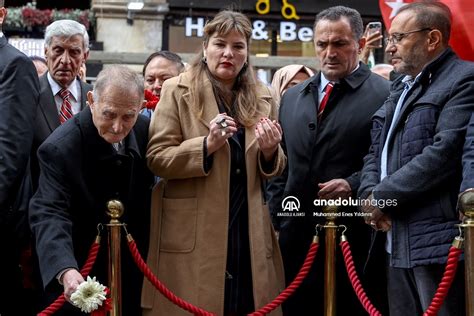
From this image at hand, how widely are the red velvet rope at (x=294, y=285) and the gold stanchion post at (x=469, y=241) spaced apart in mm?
1006

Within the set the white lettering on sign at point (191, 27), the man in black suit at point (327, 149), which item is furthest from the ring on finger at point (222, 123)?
the white lettering on sign at point (191, 27)

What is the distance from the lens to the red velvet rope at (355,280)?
175 inches

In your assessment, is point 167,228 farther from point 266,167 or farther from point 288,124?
point 288,124

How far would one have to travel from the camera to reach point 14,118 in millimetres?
4613

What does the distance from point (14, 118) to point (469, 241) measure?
2456 mm

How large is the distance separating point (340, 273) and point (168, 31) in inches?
537

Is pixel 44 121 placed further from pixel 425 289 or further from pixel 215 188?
pixel 425 289

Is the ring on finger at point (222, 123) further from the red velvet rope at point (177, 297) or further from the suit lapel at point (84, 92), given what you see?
the suit lapel at point (84, 92)

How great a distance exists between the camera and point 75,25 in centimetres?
566

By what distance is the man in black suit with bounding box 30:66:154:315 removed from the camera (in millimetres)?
4359

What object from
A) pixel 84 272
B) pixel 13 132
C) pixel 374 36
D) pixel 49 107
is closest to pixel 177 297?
pixel 84 272

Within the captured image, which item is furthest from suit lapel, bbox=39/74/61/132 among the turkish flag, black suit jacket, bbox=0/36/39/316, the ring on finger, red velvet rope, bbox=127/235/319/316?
the turkish flag

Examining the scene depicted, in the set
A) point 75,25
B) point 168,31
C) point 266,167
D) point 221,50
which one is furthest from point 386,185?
point 168,31

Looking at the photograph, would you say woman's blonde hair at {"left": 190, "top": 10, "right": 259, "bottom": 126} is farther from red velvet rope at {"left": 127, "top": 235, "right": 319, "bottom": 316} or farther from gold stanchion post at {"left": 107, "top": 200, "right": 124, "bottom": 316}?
red velvet rope at {"left": 127, "top": 235, "right": 319, "bottom": 316}
